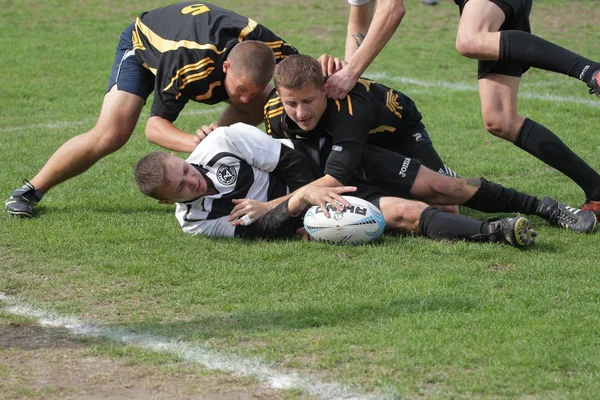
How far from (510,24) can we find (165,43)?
7.73ft

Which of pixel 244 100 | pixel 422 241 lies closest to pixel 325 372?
pixel 422 241

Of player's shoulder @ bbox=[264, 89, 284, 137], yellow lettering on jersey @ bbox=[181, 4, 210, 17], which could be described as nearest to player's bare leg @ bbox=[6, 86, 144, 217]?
yellow lettering on jersey @ bbox=[181, 4, 210, 17]

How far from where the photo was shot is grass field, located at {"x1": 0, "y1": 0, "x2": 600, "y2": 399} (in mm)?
4215

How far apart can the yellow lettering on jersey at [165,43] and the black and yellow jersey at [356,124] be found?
562mm

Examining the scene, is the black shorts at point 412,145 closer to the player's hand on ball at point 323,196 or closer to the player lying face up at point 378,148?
the player lying face up at point 378,148

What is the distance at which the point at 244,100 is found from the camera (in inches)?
263

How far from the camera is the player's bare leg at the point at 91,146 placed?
23.4 feet

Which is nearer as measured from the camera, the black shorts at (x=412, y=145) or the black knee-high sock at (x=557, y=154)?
the black knee-high sock at (x=557, y=154)

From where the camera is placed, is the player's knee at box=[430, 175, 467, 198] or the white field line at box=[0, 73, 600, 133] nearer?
the player's knee at box=[430, 175, 467, 198]

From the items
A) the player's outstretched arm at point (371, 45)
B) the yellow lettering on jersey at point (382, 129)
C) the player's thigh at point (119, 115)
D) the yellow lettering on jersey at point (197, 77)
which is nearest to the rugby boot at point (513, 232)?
the yellow lettering on jersey at point (382, 129)

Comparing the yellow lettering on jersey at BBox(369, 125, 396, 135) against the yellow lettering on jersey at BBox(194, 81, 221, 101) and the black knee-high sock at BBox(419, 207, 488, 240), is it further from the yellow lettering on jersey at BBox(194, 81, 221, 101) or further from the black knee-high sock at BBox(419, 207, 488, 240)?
the yellow lettering on jersey at BBox(194, 81, 221, 101)

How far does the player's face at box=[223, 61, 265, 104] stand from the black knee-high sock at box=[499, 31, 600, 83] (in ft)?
5.22

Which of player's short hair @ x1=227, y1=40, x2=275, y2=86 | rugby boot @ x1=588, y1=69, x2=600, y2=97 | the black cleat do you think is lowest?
the black cleat

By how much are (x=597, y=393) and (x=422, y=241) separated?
2.44 metres
